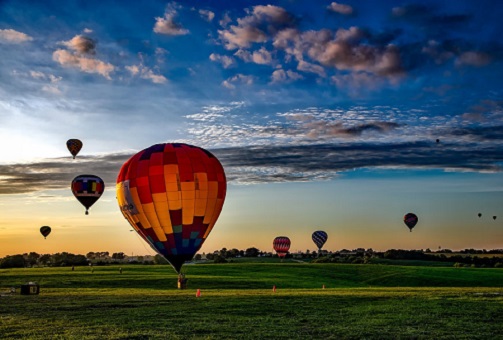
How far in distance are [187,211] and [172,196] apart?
1.71 meters

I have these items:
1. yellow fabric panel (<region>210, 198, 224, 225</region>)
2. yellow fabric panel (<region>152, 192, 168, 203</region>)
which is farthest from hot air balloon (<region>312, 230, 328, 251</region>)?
yellow fabric panel (<region>152, 192, 168, 203</region>)

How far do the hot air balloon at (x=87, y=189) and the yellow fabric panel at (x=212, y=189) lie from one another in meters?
32.1

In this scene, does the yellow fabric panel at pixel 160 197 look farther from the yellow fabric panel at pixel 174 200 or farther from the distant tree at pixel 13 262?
the distant tree at pixel 13 262

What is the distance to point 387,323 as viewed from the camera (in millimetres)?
26609

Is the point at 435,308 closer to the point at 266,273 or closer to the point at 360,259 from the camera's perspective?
the point at 266,273

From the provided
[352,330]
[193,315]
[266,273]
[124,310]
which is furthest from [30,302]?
[266,273]

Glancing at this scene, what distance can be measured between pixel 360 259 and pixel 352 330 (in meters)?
102

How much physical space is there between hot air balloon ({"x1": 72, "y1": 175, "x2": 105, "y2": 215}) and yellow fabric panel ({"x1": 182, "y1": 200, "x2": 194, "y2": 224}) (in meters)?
31.9

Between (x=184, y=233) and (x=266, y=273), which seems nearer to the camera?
(x=184, y=233)

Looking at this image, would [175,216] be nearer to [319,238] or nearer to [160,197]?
[160,197]

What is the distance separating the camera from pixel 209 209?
44062 mm

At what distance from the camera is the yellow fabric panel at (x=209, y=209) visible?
43781 millimetres

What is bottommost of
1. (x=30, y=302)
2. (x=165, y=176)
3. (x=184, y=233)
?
(x=30, y=302)

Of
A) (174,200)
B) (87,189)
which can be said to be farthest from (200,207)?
(87,189)
